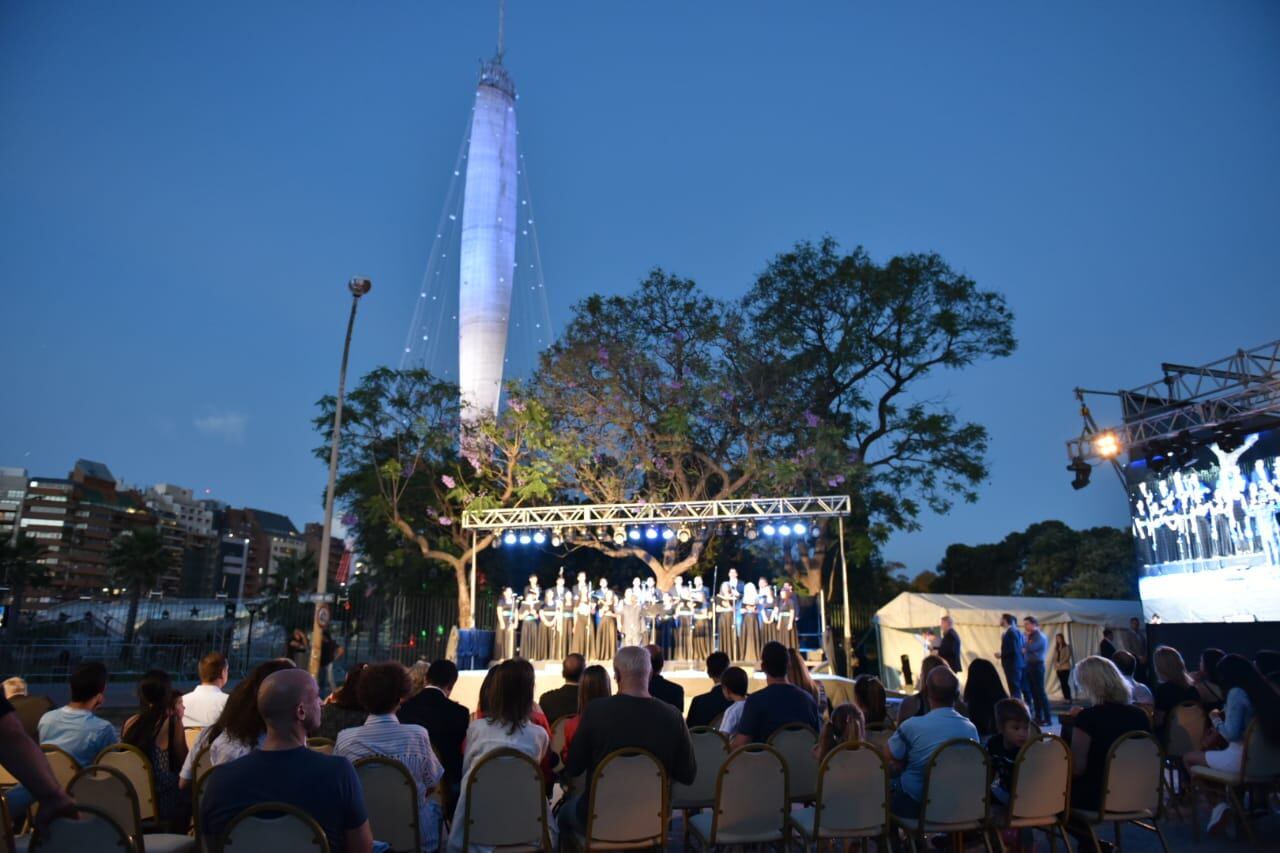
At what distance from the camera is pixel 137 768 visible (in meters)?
3.67

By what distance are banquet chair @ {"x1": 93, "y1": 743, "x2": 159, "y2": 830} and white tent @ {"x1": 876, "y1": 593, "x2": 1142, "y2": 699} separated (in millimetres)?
15105

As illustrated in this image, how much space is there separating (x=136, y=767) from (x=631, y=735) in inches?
93.7

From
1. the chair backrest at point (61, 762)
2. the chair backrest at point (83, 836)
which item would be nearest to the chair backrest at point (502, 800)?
the chair backrest at point (83, 836)

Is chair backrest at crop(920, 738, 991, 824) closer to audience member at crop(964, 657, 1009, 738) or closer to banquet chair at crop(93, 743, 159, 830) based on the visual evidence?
audience member at crop(964, 657, 1009, 738)

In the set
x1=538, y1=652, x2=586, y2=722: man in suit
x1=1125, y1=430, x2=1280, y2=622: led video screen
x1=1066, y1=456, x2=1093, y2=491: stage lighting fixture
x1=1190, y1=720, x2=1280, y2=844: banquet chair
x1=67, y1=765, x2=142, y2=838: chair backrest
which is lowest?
x1=1190, y1=720, x2=1280, y2=844: banquet chair

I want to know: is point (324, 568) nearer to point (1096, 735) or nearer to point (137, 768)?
point (137, 768)

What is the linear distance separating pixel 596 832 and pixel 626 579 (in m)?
23.8

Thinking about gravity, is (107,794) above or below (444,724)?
below

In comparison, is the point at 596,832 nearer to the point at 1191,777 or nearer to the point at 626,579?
the point at 1191,777

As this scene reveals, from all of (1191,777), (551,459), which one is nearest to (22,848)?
(1191,777)

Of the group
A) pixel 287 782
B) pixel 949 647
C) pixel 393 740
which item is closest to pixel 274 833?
pixel 287 782

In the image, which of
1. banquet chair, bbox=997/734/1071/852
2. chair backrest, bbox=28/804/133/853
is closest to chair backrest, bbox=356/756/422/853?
chair backrest, bbox=28/804/133/853

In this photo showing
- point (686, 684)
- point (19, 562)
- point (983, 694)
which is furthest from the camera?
point (19, 562)

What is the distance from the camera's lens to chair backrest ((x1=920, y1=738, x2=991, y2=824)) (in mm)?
3682
